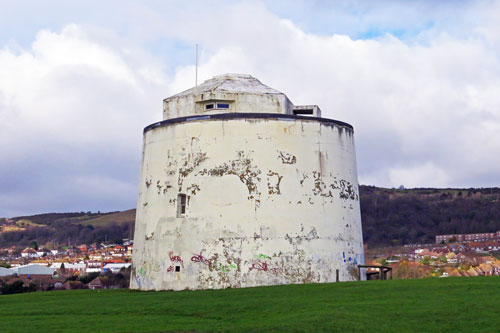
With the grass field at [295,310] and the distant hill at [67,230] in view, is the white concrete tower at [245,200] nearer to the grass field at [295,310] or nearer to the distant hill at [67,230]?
the grass field at [295,310]

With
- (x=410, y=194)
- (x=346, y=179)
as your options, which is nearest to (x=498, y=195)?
(x=410, y=194)

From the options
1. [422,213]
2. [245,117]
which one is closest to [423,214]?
[422,213]

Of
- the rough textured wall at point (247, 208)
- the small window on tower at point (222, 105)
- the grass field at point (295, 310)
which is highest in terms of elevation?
the small window on tower at point (222, 105)

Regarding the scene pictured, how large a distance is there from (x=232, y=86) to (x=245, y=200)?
518 cm

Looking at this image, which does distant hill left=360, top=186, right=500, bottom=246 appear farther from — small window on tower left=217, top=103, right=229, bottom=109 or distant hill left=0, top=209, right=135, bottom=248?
small window on tower left=217, top=103, right=229, bottom=109

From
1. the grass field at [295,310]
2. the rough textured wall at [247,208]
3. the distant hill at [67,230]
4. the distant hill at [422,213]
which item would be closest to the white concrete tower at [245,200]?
the rough textured wall at [247,208]

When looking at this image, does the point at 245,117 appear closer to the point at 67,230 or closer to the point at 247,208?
the point at 247,208

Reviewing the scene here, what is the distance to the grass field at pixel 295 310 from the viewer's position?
14.7 metres

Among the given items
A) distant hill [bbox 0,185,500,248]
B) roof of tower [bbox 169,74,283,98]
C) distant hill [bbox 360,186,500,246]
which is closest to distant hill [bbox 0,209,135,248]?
distant hill [bbox 0,185,500,248]

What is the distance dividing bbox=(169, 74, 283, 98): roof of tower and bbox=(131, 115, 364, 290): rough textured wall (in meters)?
1.91

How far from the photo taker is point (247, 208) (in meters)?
25.6

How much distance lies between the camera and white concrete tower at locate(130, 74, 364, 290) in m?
25.5

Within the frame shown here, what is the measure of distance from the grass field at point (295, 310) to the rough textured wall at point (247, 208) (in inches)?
141

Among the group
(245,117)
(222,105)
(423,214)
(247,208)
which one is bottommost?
(247,208)
